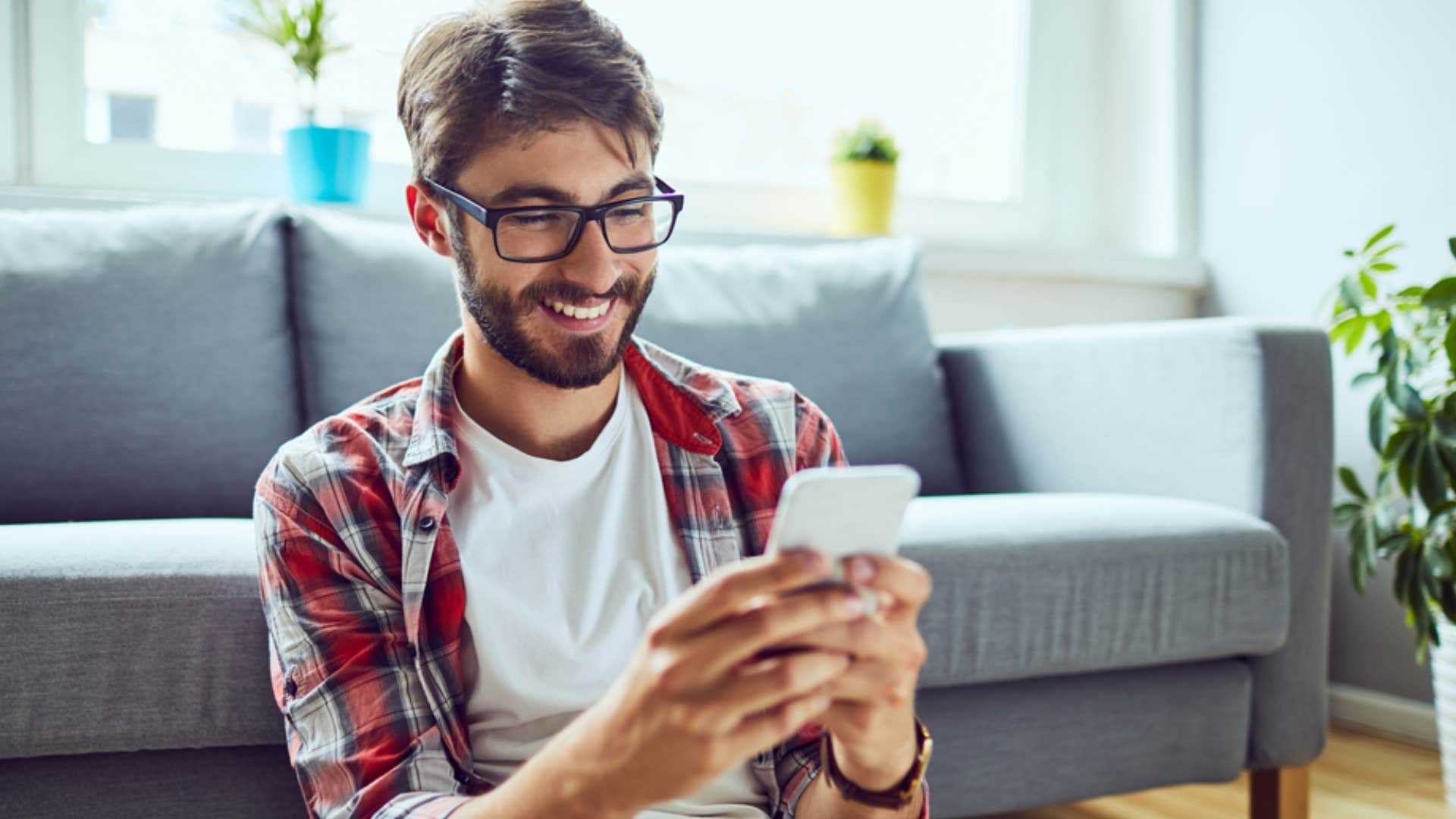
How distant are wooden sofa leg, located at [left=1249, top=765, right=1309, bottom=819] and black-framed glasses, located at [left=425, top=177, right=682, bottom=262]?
113 centimetres

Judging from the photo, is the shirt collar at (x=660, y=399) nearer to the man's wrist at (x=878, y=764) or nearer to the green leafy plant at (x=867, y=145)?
the man's wrist at (x=878, y=764)

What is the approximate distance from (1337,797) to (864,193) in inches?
50.9

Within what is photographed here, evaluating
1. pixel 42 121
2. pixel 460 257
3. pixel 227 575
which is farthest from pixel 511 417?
pixel 42 121

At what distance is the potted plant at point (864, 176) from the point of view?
228cm

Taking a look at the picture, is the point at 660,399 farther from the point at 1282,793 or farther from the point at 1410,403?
the point at 1410,403

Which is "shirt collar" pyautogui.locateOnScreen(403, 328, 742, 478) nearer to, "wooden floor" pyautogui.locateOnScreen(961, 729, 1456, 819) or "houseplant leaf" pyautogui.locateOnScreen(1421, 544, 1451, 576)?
"wooden floor" pyautogui.locateOnScreen(961, 729, 1456, 819)

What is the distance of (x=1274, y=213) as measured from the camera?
2.42 metres

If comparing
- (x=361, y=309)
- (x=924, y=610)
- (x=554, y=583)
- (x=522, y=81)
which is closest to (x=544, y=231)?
(x=522, y=81)

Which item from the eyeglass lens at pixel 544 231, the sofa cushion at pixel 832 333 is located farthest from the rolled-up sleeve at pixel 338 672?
the sofa cushion at pixel 832 333

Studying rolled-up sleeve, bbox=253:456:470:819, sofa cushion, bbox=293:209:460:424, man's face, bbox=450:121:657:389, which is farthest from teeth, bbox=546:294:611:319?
sofa cushion, bbox=293:209:460:424

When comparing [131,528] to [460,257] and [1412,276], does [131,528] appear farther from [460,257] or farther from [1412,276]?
[1412,276]

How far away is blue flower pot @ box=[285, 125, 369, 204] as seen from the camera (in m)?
1.82

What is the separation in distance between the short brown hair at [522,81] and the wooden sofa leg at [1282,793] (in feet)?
3.82

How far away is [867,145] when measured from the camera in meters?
2.28
